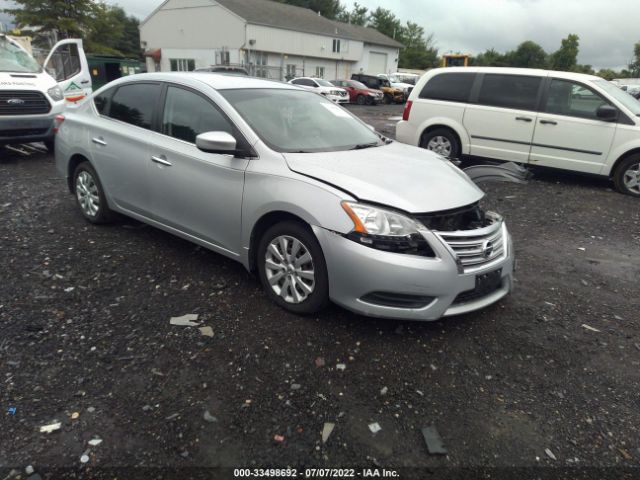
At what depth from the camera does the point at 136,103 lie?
451 centimetres

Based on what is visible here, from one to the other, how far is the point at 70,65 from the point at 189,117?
335 inches

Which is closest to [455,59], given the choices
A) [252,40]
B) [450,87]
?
[252,40]

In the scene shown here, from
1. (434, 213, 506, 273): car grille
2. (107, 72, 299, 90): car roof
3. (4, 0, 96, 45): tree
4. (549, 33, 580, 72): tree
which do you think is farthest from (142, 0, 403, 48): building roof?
(434, 213, 506, 273): car grille

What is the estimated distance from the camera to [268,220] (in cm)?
344

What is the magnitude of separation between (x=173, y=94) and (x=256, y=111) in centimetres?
91

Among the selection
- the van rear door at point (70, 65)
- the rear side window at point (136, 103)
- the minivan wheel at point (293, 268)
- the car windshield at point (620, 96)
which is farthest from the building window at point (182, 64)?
the minivan wheel at point (293, 268)

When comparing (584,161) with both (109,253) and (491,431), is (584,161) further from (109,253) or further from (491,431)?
(109,253)

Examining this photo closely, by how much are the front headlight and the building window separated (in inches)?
1368

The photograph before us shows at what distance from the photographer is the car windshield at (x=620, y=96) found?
728 centimetres

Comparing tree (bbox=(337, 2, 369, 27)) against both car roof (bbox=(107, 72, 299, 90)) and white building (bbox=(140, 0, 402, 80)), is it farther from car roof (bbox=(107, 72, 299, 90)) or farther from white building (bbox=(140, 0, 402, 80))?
car roof (bbox=(107, 72, 299, 90))

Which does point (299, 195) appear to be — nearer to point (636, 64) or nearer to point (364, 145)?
point (364, 145)

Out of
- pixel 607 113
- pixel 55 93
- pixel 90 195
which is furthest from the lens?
pixel 55 93

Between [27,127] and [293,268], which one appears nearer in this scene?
[293,268]

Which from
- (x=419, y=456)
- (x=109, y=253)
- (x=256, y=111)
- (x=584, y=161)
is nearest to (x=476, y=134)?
(x=584, y=161)
